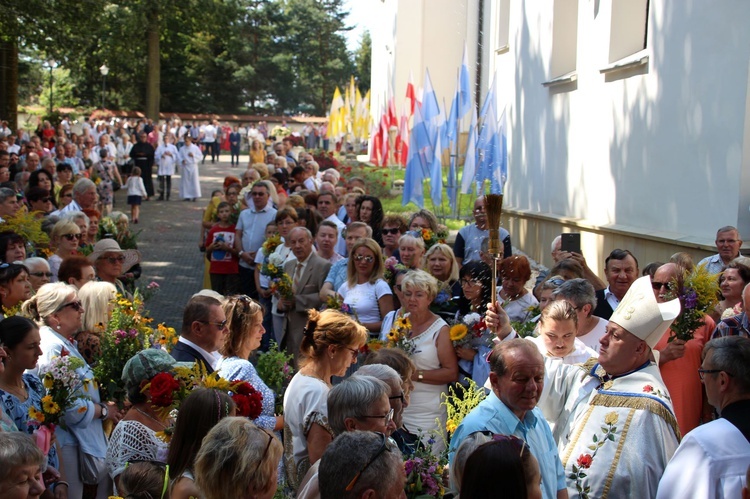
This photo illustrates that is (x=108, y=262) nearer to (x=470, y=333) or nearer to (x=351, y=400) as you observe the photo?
(x=470, y=333)

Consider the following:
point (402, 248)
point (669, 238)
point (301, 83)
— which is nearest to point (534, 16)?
point (669, 238)

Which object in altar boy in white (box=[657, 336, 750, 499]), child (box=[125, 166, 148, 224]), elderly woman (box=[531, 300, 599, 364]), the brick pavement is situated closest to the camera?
altar boy in white (box=[657, 336, 750, 499])

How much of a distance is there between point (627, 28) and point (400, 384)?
9824 mm

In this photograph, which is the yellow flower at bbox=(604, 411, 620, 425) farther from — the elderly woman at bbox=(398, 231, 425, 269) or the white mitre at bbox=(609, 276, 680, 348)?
the elderly woman at bbox=(398, 231, 425, 269)

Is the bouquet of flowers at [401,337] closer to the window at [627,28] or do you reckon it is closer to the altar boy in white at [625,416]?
the altar boy in white at [625,416]

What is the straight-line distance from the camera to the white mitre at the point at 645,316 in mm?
4449

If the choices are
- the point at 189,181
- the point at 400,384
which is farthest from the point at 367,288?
the point at 189,181

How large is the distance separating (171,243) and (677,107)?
12.6 metres

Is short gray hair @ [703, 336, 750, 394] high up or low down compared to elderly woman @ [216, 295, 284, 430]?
up

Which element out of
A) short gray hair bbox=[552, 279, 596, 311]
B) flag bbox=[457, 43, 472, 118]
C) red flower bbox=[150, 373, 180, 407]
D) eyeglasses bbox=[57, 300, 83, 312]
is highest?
flag bbox=[457, 43, 472, 118]

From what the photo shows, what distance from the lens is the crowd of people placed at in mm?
3615

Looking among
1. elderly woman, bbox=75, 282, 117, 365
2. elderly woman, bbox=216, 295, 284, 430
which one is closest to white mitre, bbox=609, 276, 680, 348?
elderly woman, bbox=216, 295, 284, 430

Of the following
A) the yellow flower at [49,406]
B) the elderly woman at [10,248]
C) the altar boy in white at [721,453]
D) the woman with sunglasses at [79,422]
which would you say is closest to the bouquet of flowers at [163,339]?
the woman with sunglasses at [79,422]

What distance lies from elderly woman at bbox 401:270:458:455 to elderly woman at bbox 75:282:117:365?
226 centimetres
